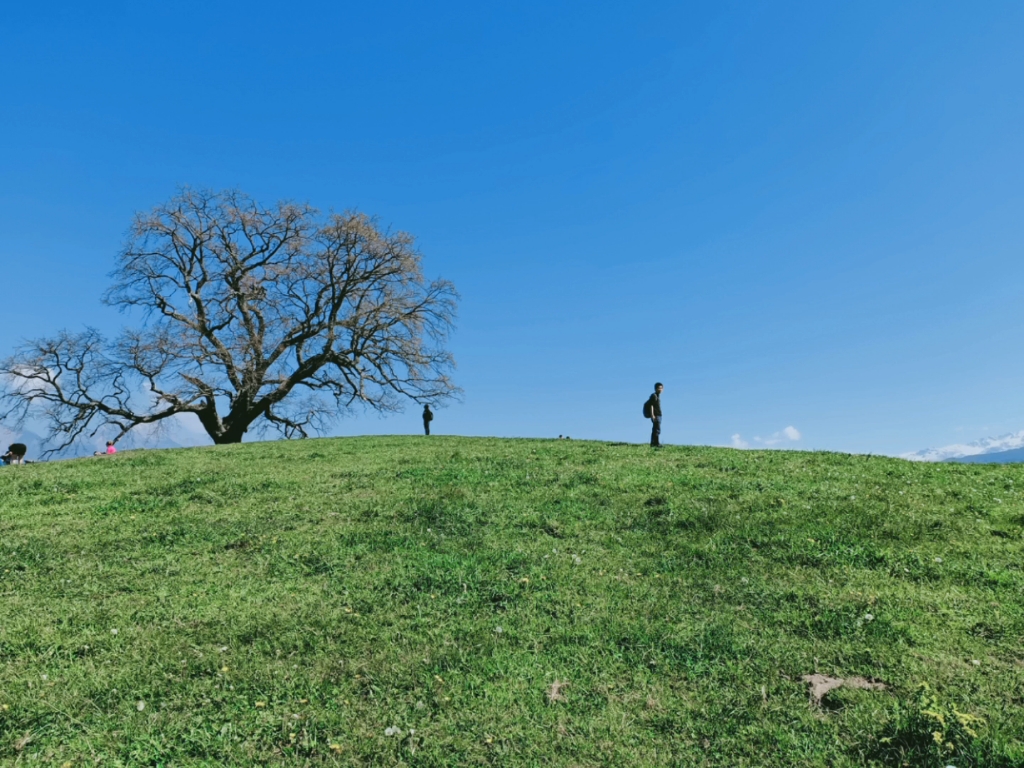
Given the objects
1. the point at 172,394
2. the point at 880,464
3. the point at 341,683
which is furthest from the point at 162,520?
the point at 172,394

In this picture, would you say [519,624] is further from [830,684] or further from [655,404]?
[655,404]

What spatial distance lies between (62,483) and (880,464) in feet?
80.9

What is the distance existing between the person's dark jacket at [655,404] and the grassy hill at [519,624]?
7.74 m

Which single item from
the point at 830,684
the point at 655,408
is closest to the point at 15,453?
the point at 655,408

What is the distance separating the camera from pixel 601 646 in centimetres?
809

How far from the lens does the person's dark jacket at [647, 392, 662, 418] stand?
2400 cm

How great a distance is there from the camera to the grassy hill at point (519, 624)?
20.7ft

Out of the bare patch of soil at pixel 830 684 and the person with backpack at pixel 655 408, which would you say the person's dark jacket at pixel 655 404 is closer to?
the person with backpack at pixel 655 408

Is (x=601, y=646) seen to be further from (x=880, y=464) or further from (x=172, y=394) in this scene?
(x=172, y=394)

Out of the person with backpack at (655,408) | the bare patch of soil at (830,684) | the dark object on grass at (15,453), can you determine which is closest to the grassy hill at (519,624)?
the bare patch of soil at (830,684)

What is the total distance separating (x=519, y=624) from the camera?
346 inches

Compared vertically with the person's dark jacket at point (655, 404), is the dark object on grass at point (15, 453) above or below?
below

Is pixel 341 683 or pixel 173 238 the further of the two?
pixel 173 238

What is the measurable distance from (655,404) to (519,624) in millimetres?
16423
